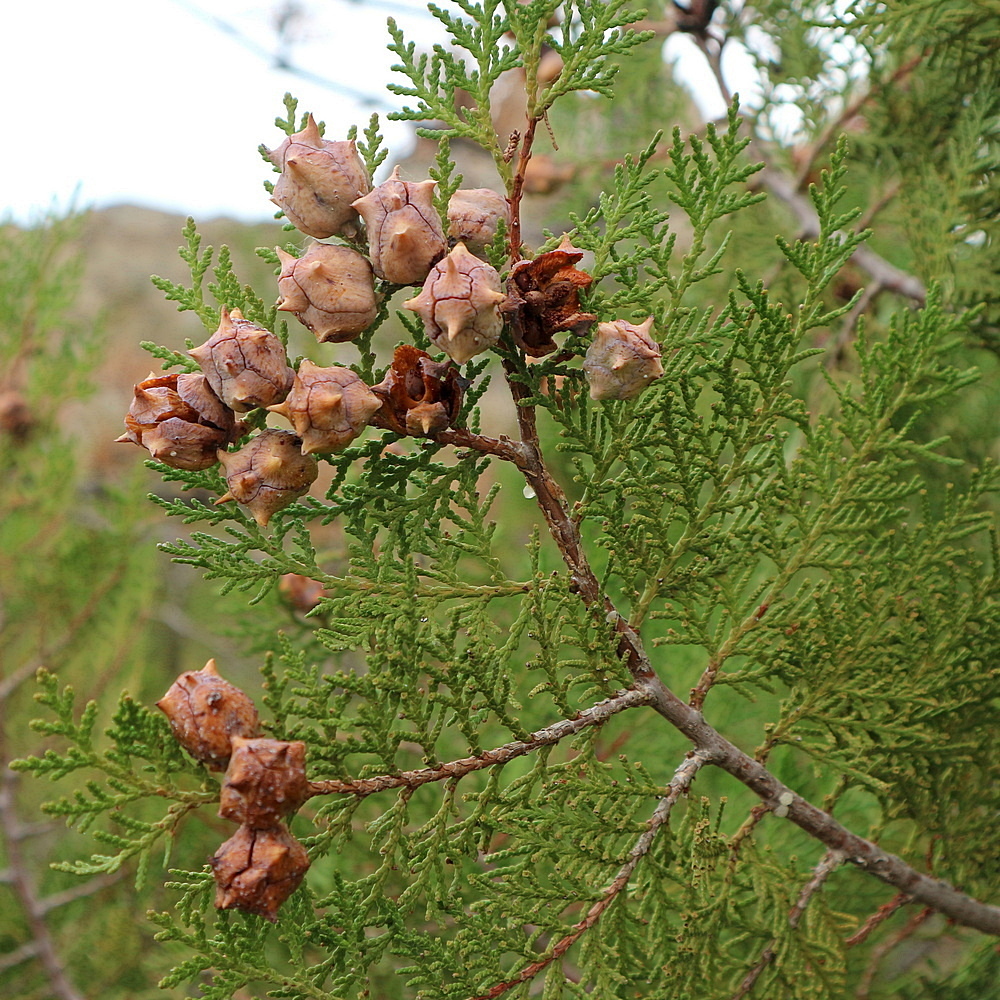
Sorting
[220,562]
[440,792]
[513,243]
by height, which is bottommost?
[440,792]

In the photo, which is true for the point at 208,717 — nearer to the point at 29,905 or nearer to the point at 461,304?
the point at 461,304

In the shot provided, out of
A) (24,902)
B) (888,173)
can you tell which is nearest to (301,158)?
(888,173)

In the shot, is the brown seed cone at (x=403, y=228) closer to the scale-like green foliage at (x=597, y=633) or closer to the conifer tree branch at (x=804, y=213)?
the scale-like green foliage at (x=597, y=633)

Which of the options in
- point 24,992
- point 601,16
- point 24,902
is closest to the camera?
point 601,16

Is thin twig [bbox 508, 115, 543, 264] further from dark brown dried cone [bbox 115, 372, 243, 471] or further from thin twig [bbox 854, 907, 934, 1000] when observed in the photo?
thin twig [bbox 854, 907, 934, 1000]

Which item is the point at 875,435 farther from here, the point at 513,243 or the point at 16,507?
the point at 16,507

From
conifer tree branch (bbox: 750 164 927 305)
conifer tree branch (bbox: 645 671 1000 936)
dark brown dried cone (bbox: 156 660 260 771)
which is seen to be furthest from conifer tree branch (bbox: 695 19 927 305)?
dark brown dried cone (bbox: 156 660 260 771)

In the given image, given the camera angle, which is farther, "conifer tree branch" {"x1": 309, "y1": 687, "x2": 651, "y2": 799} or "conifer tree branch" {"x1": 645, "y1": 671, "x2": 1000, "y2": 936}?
"conifer tree branch" {"x1": 645, "y1": 671, "x2": 1000, "y2": 936}
